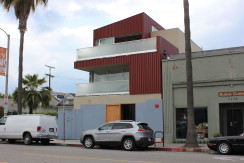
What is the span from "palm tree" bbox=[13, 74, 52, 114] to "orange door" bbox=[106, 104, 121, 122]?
10776 mm

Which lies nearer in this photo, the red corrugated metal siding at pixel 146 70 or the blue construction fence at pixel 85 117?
the red corrugated metal siding at pixel 146 70

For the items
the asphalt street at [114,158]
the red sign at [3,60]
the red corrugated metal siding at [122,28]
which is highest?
the red corrugated metal siding at [122,28]

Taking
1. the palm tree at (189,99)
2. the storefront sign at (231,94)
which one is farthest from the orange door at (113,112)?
the storefront sign at (231,94)

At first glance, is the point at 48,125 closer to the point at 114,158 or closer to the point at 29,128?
the point at 29,128

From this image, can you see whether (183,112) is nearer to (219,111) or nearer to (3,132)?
(219,111)

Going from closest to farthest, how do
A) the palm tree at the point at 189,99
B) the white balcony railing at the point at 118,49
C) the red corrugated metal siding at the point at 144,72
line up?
the palm tree at the point at 189,99, the red corrugated metal siding at the point at 144,72, the white balcony railing at the point at 118,49

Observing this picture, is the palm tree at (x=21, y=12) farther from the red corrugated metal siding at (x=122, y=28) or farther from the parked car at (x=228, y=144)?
the parked car at (x=228, y=144)

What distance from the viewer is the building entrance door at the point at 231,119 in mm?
17844

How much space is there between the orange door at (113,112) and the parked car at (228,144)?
8.62 m

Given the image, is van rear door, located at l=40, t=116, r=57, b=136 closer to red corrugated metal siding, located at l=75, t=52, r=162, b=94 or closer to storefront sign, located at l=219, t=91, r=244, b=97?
red corrugated metal siding, located at l=75, t=52, r=162, b=94

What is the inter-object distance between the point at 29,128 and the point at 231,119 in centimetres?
1267

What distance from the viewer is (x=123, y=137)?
15695 millimetres

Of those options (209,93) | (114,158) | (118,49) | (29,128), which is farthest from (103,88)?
(114,158)

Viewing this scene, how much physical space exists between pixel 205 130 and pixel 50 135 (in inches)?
389
